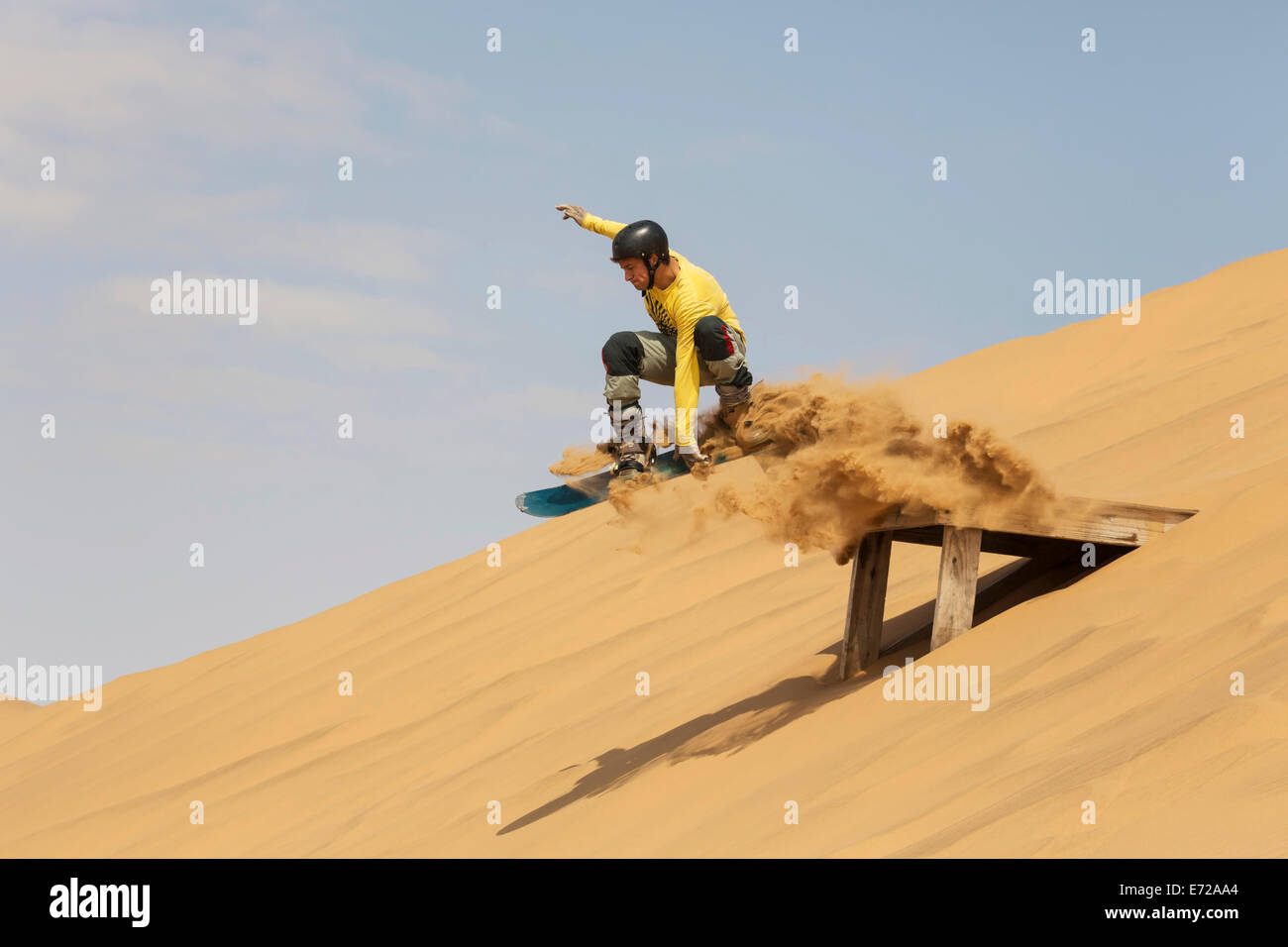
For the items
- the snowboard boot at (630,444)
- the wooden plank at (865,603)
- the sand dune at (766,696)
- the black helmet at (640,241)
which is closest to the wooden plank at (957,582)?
the sand dune at (766,696)

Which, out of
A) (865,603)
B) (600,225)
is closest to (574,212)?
(600,225)

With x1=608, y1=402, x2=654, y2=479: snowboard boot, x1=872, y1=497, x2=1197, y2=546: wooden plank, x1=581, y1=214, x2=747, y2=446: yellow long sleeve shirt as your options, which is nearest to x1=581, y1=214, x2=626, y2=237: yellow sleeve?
x1=581, y1=214, x2=747, y2=446: yellow long sleeve shirt

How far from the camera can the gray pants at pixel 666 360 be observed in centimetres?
655

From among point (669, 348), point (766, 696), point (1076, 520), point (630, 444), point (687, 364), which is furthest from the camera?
point (766, 696)

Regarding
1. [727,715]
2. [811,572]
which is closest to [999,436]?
[727,715]

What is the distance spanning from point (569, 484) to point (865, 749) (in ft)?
8.13

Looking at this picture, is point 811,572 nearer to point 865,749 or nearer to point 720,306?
point 720,306

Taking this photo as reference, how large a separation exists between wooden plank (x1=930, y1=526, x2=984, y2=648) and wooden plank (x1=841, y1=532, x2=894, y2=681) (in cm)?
51

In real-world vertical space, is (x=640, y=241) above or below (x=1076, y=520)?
above

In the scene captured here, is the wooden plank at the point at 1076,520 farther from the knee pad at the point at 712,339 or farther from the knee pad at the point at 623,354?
the knee pad at the point at 623,354

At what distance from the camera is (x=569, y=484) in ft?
24.2

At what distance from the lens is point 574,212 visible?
22.4 ft

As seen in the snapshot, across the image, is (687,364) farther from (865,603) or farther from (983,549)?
(983,549)

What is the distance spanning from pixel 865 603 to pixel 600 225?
2.23m
